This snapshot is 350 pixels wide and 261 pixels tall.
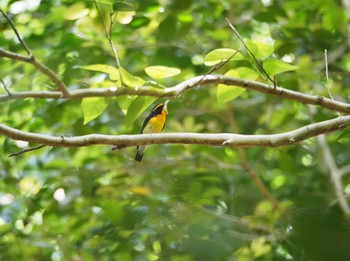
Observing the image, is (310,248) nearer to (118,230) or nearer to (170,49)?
(118,230)

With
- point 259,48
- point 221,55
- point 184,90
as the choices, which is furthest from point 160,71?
point 259,48

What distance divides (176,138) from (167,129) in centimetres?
258

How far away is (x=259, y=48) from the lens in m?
1.97

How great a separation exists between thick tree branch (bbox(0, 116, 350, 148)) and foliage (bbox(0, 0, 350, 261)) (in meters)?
0.24

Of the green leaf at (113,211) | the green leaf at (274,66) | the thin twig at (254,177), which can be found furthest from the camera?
the thin twig at (254,177)

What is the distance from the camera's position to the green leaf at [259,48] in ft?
6.42

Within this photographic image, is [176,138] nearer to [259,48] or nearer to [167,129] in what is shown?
[259,48]

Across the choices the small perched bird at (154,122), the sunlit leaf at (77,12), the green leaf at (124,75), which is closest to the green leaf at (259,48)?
the green leaf at (124,75)

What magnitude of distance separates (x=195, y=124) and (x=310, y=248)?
12.2 ft

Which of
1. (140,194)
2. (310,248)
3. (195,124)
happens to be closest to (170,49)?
(195,124)

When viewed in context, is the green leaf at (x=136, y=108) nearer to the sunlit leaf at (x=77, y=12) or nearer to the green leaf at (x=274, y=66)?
the green leaf at (x=274, y=66)

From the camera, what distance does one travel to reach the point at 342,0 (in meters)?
4.45

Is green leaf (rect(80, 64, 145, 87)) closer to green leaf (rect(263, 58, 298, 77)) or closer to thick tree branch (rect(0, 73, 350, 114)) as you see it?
thick tree branch (rect(0, 73, 350, 114))

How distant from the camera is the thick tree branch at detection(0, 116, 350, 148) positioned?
5.95ft
